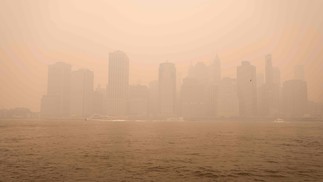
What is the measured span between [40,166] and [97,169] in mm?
10876

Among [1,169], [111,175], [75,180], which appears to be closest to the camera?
[75,180]

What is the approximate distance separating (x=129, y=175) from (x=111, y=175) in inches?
110

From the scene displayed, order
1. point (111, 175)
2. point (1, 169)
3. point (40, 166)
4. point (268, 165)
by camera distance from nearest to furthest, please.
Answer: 1. point (111, 175)
2. point (1, 169)
3. point (40, 166)
4. point (268, 165)

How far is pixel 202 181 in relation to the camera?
4606 centimetres

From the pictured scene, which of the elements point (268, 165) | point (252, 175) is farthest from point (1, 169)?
point (268, 165)

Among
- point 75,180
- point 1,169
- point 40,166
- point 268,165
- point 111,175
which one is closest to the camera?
point 75,180

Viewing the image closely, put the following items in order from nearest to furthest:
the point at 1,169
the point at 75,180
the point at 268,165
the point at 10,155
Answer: the point at 75,180 → the point at 1,169 → the point at 268,165 → the point at 10,155

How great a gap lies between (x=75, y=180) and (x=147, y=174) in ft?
37.3

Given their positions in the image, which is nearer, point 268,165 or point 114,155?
point 268,165

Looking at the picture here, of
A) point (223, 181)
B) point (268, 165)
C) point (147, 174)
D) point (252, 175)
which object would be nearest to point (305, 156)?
point (268, 165)

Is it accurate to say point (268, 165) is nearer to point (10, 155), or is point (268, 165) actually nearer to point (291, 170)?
point (291, 170)

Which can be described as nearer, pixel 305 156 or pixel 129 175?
pixel 129 175

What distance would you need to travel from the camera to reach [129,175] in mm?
49844

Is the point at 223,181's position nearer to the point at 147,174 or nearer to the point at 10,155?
the point at 147,174
